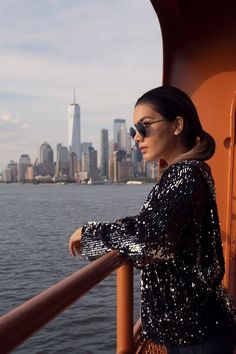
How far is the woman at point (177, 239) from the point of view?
1.44 m

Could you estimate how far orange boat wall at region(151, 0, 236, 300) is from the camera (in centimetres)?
384

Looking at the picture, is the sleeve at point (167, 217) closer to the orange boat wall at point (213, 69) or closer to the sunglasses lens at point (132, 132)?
A: the sunglasses lens at point (132, 132)

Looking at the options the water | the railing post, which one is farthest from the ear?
the water

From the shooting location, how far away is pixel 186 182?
4.75ft

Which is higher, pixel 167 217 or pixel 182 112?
pixel 182 112

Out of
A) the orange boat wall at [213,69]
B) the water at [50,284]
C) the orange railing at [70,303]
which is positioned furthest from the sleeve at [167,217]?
the orange boat wall at [213,69]

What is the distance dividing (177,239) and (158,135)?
356 millimetres

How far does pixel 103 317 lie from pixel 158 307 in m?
12.3

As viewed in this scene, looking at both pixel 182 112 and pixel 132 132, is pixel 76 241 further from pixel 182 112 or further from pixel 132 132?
pixel 182 112

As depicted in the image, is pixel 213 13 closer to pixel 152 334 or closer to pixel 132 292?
pixel 132 292

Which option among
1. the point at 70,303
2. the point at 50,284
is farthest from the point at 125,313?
the point at 50,284

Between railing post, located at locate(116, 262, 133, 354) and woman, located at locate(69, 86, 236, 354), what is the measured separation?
29 centimetres

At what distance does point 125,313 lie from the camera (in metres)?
1.89

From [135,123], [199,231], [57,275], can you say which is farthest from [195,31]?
[57,275]
